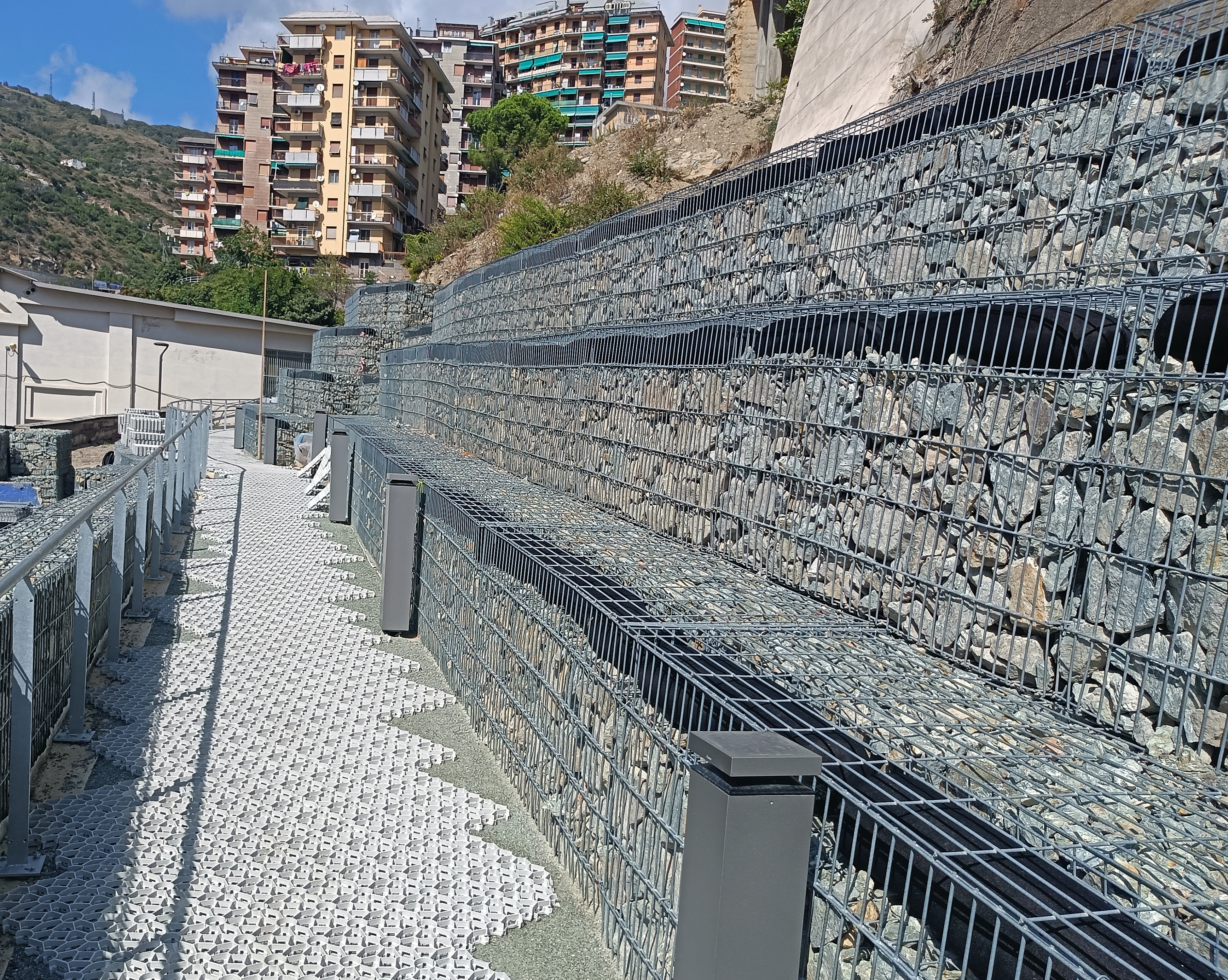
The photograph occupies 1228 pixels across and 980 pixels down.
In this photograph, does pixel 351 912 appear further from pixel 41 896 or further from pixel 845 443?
pixel 845 443

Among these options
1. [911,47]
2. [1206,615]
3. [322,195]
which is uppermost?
[322,195]

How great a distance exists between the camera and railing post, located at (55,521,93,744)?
4.71 metres

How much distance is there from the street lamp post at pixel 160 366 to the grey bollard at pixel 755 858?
35.3m

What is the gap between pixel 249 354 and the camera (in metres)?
34.5

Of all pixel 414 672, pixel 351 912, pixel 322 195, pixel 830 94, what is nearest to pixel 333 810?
pixel 351 912

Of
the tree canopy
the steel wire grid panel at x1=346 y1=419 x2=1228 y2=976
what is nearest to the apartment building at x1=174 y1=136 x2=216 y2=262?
the tree canopy

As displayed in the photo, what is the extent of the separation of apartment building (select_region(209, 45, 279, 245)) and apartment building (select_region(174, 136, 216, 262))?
5036mm

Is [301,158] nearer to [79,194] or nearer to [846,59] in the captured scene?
[79,194]

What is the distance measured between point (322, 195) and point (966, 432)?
A: 61751 millimetres

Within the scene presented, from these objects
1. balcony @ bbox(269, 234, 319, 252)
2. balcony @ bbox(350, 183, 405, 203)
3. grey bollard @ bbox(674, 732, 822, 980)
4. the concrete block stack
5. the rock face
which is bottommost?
the concrete block stack

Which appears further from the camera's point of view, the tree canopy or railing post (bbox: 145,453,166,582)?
the tree canopy

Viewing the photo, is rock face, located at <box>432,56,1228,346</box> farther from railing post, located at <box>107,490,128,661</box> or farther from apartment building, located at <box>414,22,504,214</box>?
apartment building, located at <box>414,22,504,214</box>

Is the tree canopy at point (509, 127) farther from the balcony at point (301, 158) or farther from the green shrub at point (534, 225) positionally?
the green shrub at point (534, 225)

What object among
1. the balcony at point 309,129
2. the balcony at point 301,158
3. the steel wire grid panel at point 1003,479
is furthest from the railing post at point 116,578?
the balcony at point 309,129
